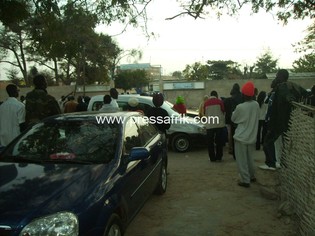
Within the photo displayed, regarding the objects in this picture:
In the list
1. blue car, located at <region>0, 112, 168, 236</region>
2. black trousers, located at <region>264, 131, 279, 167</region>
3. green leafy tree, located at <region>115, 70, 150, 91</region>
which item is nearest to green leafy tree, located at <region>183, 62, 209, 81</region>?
green leafy tree, located at <region>115, 70, 150, 91</region>

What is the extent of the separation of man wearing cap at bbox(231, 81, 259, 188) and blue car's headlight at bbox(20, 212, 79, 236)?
13.3 feet

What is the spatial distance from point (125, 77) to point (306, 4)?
54069 millimetres

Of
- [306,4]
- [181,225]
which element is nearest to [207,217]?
[181,225]

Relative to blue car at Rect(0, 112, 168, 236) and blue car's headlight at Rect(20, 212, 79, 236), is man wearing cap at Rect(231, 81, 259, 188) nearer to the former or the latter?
blue car at Rect(0, 112, 168, 236)

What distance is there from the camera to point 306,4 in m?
8.77

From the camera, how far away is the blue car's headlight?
2.62 metres

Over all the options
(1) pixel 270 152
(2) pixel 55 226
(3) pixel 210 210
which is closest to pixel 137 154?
(2) pixel 55 226

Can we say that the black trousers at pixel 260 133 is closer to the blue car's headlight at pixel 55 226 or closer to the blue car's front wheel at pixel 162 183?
the blue car's front wheel at pixel 162 183

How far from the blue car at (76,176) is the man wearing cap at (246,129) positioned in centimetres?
185

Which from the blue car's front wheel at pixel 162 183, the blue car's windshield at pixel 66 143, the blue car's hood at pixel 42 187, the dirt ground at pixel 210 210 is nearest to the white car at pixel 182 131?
the dirt ground at pixel 210 210

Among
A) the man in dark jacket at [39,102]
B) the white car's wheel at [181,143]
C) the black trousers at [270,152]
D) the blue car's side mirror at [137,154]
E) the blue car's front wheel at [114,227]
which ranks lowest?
the white car's wheel at [181,143]

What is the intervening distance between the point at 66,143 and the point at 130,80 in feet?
194

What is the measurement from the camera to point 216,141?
27.6 ft

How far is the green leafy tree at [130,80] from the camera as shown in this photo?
61312 millimetres
